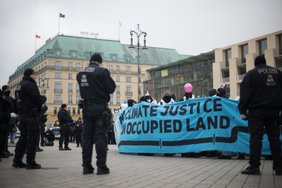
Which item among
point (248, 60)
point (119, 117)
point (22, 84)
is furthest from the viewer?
point (248, 60)

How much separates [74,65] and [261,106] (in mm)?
92765

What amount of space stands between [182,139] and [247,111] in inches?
157

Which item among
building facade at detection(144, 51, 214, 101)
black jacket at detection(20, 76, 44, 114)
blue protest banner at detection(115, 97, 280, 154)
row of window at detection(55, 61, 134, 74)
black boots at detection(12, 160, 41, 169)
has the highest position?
row of window at detection(55, 61, 134, 74)

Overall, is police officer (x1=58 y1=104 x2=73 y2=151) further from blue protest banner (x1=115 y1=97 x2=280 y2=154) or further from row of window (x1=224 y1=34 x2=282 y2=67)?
row of window (x1=224 y1=34 x2=282 y2=67)

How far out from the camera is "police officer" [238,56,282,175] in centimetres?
650

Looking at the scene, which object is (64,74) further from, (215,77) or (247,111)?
(247,111)

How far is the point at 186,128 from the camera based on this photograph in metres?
11.0

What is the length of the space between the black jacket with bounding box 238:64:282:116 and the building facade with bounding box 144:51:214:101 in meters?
59.2

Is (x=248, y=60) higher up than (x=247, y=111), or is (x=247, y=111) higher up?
(x=248, y=60)

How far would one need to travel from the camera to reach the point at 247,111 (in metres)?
7.29

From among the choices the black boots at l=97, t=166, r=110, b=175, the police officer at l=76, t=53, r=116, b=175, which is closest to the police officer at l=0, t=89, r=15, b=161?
the police officer at l=76, t=53, r=116, b=175

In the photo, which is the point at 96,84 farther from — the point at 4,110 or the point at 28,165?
the point at 4,110

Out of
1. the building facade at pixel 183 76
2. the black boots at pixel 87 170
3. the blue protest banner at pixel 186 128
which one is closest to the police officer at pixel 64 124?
the blue protest banner at pixel 186 128

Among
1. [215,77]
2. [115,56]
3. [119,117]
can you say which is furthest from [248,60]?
[119,117]
